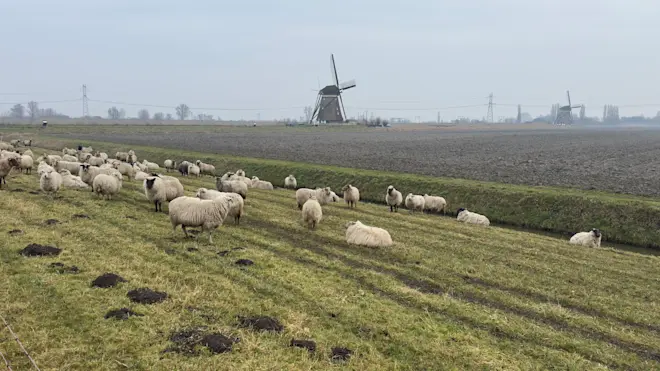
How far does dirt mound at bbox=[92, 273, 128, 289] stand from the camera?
1085cm

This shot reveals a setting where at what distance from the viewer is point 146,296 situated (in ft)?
34.1

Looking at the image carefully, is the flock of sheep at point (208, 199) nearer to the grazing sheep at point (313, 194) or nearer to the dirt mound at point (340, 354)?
the grazing sheep at point (313, 194)

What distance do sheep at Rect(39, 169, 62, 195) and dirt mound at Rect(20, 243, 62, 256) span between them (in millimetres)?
9797

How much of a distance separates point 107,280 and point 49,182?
13.4m

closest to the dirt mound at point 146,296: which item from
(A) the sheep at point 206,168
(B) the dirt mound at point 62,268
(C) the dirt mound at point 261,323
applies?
(C) the dirt mound at point 261,323

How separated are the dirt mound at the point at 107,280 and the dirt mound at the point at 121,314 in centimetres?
151

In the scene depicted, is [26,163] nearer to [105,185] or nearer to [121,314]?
[105,185]

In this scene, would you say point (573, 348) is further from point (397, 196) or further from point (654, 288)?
point (397, 196)

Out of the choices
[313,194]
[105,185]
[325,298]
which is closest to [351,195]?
[313,194]

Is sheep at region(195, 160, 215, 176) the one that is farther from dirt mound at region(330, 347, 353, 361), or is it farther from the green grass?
dirt mound at region(330, 347, 353, 361)

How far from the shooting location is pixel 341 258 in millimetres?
15078

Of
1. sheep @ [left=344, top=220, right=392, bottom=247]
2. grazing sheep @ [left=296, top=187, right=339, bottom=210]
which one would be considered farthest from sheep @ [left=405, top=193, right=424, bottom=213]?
sheep @ [left=344, top=220, right=392, bottom=247]

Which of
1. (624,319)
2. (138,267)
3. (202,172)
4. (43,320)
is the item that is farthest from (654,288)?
(202,172)

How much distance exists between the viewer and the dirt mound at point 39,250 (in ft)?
41.2
